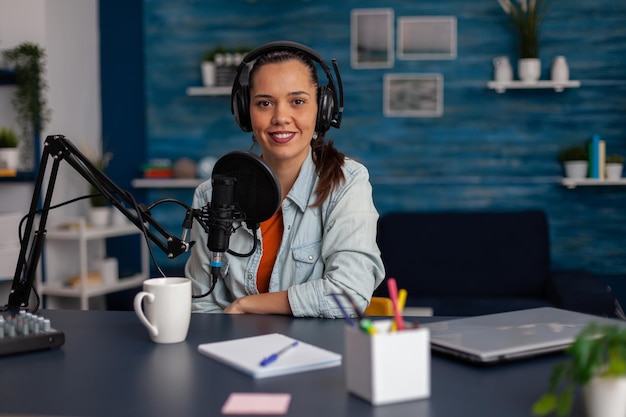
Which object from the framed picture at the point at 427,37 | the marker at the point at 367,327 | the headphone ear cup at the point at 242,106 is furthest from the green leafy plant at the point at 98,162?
the marker at the point at 367,327

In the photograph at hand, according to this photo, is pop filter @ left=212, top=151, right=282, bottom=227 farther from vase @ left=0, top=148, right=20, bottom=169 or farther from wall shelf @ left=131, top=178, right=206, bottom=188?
wall shelf @ left=131, top=178, right=206, bottom=188

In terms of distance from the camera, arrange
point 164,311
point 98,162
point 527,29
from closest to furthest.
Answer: point 164,311, point 527,29, point 98,162

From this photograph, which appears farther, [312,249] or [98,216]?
[98,216]

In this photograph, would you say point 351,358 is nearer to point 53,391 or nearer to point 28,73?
point 53,391

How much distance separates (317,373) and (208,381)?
0.15 m

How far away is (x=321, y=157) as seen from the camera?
6.21ft

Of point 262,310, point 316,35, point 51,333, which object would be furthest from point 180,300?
point 316,35

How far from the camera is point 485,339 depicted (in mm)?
1176

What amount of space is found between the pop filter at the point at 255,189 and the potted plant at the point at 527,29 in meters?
2.99

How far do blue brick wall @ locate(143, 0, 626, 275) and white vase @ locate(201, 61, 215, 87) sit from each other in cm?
21

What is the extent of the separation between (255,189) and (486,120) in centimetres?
308

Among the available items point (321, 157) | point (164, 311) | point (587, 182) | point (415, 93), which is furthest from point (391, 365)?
point (415, 93)

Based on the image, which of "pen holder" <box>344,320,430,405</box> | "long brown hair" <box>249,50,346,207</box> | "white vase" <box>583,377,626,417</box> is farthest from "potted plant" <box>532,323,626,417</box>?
"long brown hair" <box>249,50,346,207</box>

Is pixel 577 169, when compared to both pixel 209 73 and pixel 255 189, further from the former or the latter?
pixel 255 189
